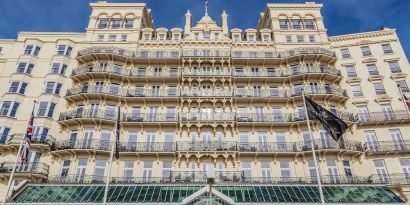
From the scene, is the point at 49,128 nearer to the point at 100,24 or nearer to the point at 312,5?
the point at 100,24

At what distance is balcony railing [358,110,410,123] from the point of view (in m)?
30.8

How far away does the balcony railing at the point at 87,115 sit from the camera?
1180 inches

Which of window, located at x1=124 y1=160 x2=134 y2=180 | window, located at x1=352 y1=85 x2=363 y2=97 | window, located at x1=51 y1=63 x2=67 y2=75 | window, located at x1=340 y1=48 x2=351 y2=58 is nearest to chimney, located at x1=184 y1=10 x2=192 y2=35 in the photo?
window, located at x1=51 y1=63 x2=67 y2=75

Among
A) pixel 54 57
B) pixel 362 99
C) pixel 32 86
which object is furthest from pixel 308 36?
pixel 32 86

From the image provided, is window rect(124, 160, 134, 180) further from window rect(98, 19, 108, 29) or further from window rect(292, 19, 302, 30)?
window rect(292, 19, 302, 30)

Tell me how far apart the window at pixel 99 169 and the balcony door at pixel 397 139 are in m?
30.4

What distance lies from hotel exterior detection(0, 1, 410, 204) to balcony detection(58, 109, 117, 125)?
147 millimetres

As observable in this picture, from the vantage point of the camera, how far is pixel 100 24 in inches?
1510

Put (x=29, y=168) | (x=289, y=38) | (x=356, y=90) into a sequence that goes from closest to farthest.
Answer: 1. (x=29, y=168)
2. (x=356, y=90)
3. (x=289, y=38)

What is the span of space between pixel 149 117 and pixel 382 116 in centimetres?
2591

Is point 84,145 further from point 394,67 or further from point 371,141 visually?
point 394,67

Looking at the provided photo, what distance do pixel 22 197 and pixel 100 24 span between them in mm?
23602

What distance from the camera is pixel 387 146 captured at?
29609mm

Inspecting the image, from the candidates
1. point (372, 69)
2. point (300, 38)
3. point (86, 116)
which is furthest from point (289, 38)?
point (86, 116)
